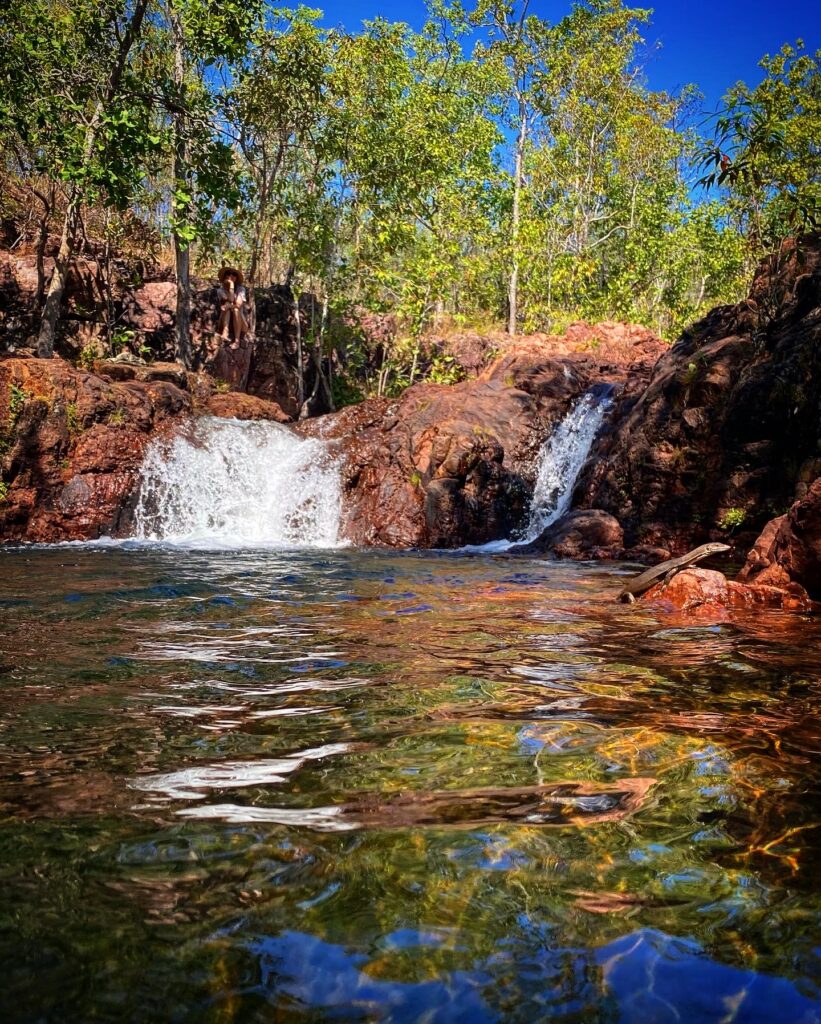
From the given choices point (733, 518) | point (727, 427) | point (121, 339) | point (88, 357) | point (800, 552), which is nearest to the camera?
point (800, 552)

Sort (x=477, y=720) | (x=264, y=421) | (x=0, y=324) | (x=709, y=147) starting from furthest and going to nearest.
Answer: (x=0, y=324)
(x=264, y=421)
(x=709, y=147)
(x=477, y=720)

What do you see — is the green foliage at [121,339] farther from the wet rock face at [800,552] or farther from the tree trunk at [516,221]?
the wet rock face at [800,552]

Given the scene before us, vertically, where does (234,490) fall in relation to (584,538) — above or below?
above

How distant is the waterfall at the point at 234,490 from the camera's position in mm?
13195

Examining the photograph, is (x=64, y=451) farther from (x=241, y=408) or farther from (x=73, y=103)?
(x=73, y=103)

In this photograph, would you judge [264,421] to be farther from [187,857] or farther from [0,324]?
[187,857]

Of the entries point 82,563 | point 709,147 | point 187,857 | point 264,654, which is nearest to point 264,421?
point 82,563

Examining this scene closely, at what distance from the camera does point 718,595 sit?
6.19m

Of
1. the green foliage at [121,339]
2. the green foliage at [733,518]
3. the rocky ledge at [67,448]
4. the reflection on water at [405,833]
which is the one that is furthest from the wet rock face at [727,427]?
the green foliage at [121,339]

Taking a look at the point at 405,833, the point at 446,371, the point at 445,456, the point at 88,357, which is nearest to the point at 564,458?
the point at 445,456

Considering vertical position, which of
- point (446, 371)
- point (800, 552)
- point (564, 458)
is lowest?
point (800, 552)

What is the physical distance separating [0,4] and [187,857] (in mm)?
12417

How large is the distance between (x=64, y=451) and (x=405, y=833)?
40.1 ft

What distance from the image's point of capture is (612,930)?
5.14 feet
